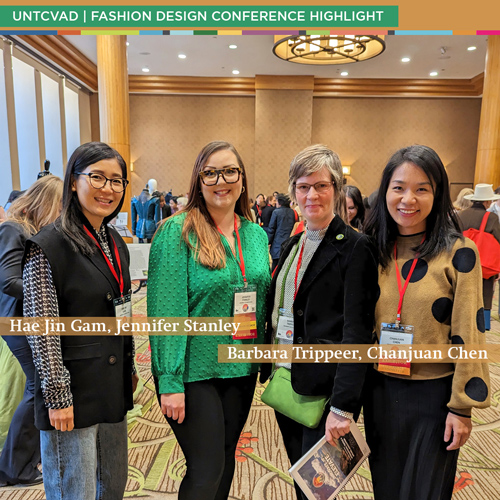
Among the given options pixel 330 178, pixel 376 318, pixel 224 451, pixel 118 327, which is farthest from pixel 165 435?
pixel 330 178

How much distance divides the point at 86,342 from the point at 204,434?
503mm

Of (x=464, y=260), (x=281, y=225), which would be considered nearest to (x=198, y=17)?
(x=464, y=260)

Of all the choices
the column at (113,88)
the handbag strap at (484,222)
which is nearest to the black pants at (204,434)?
the handbag strap at (484,222)

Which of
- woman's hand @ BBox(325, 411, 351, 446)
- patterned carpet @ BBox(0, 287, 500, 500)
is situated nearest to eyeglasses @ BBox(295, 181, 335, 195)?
woman's hand @ BBox(325, 411, 351, 446)

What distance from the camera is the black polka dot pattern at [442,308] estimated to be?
1.18 m

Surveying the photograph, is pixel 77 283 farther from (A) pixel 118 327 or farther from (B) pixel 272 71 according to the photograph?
(B) pixel 272 71

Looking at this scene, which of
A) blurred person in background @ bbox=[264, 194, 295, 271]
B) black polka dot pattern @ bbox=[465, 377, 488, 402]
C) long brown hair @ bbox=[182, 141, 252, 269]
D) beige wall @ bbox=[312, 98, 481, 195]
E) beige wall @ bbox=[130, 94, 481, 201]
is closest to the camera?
black polka dot pattern @ bbox=[465, 377, 488, 402]

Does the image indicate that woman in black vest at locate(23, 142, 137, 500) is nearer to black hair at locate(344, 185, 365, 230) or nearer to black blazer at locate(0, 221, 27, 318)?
black blazer at locate(0, 221, 27, 318)

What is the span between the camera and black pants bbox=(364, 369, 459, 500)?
1.18m

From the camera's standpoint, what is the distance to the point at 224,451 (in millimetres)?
1380

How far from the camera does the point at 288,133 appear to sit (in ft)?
39.5

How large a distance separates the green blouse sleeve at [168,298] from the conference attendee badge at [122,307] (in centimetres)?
10

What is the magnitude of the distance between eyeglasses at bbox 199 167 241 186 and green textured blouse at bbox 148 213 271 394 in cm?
16

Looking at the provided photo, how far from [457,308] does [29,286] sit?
4.29 ft
